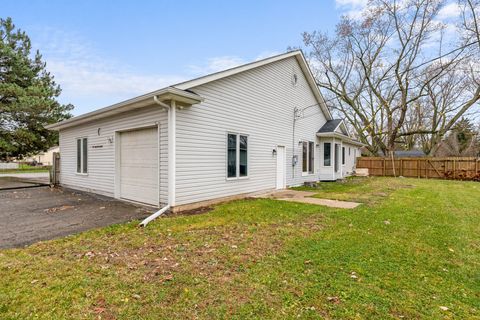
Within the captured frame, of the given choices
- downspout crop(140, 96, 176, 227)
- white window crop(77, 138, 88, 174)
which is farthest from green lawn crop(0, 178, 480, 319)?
white window crop(77, 138, 88, 174)

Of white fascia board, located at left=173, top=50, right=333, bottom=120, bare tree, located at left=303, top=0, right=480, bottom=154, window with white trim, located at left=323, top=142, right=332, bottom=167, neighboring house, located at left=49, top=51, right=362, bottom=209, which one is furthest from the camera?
bare tree, located at left=303, top=0, right=480, bottom=154

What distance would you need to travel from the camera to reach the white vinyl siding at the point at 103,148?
7.04 meters

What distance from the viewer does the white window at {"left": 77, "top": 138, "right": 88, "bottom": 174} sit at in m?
10.4

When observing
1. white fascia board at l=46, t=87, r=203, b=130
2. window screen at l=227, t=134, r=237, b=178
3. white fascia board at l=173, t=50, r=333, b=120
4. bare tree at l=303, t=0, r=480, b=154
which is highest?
bare tree at l=303, t=0, r=480, b=154

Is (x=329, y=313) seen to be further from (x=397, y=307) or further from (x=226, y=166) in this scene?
(x=226, y=166)

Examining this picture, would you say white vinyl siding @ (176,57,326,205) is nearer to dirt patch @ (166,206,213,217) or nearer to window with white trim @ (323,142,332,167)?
dirt patch @ (166,206,213,217)

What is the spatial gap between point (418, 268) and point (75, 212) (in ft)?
24.9

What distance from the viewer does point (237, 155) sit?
8828mm

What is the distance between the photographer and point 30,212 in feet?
22.5

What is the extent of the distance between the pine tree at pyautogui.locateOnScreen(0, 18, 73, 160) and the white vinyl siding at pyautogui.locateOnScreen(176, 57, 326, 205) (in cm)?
1481

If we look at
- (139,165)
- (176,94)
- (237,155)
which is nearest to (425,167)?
(237,155)

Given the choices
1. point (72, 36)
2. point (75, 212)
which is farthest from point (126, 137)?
point (72, 36)

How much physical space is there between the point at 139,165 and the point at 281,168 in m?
6.06

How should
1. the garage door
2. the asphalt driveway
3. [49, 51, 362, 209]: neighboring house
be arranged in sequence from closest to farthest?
the asphalt driveway < [49, 51, 362, 209]: neighboring house < the garage door
